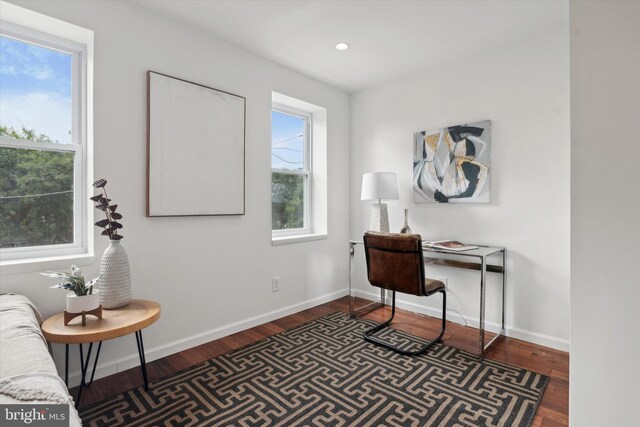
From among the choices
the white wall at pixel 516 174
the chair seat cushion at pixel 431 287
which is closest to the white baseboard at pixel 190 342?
the white wall at pixel 516 174

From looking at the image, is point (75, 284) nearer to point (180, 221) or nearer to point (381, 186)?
point (180, 221)

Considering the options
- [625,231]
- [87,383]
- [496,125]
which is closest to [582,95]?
[625,231]

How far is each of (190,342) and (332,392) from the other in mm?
1171

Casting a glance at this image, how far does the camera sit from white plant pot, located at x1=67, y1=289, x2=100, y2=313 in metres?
1.60

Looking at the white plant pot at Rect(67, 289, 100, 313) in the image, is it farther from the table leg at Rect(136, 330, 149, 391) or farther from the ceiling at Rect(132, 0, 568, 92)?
the ceiling at Rect(132, 0, 568, 92)

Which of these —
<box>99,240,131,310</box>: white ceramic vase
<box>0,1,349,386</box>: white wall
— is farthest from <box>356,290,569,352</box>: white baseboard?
<box>99,240,131,310</box>: white ceramic vase

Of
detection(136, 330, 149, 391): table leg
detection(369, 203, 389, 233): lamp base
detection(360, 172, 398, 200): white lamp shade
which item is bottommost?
detection(136, 330, 149, 391): table leg

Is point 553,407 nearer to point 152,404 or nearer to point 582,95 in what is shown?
point 582,95

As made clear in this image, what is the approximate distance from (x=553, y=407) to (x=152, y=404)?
2.14 meters

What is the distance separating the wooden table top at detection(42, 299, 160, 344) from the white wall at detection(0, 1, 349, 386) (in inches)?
13.6

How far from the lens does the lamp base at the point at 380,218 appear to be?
3.12 meters

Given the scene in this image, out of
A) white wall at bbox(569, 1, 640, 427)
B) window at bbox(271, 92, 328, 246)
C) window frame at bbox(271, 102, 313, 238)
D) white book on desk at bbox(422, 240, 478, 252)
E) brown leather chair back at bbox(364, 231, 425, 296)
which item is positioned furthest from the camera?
window frame at bbox(271, 102, 313, 238)

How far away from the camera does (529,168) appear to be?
2.56 metres

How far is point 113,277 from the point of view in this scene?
5.98ft
